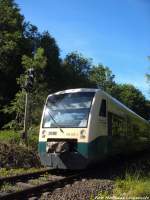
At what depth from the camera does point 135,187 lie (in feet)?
34.7

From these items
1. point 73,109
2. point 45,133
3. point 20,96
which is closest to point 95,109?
point 73,109

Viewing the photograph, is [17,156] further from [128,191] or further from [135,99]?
[135,99]

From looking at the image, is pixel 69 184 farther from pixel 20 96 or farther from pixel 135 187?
pixel 20 96

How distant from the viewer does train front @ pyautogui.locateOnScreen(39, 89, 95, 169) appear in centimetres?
1405

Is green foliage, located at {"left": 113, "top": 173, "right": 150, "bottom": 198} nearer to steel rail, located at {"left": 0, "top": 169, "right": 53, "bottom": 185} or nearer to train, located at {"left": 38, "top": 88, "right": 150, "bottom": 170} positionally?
train, located at {"left": 38, "top": 88, "right": 150, "bottom": 170}

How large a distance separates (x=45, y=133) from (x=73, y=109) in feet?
4.16

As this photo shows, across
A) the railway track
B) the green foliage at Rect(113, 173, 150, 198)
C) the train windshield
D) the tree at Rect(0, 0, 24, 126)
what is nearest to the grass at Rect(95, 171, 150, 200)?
the green foliage at Rect(113, 173, 150, 198)

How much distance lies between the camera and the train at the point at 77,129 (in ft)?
46.2

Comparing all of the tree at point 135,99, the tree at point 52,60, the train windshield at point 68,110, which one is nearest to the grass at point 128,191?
the train windshield at point 68,110

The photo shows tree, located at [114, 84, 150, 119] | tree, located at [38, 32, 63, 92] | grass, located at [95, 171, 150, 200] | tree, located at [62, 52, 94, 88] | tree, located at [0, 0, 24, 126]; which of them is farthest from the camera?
tree, located at [114, 84, 150, 119]

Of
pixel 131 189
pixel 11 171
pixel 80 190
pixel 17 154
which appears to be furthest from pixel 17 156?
pixel 131 189

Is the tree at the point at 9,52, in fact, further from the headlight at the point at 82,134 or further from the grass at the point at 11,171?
the headlight at the point at 82,134

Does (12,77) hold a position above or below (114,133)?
above

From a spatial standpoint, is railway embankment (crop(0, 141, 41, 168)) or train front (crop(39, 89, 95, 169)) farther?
railway embankment (crop(0, 141, 41, 168))
